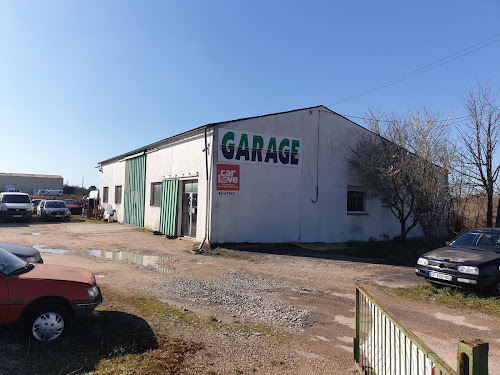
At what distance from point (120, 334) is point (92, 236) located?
1445 cm

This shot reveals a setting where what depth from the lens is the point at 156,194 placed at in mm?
21391

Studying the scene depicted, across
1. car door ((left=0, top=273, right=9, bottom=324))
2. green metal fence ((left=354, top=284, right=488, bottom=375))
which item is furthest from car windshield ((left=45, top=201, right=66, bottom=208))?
green metal fence ((left=354, top=284, right=488, bottom=375))

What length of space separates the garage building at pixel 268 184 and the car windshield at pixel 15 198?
1108 cm

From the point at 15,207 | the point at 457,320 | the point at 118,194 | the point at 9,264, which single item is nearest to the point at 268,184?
the point at 457,320

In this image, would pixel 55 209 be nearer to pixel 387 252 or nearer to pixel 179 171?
pixel 179 171

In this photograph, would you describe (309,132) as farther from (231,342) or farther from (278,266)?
(231,342)

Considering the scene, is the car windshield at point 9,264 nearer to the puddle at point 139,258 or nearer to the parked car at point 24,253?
the parked car at point 24,253

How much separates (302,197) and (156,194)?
9059 millimetres

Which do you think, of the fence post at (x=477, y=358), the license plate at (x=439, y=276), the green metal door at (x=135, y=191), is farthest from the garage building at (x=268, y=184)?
the fence post at (x=477, y=358)

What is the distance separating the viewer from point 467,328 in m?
6.06

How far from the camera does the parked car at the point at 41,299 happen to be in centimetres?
458

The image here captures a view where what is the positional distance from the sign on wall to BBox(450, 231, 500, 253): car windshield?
28.4 feet

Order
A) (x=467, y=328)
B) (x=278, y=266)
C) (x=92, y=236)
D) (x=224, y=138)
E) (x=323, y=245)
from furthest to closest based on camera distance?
(x=92, y=236) < (x=323, y=245) < (x=224, y=138) < (x=278, y=266) < (x=467, y=328)

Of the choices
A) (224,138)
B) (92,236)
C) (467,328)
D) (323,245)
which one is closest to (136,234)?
(92,236)
